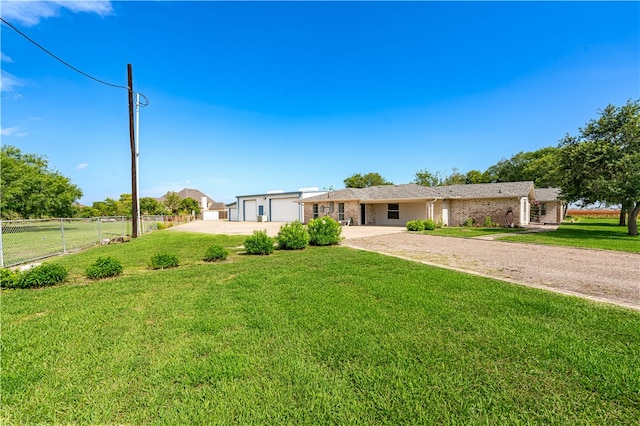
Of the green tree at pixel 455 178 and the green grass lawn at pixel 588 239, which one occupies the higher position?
the green tree at pixel 455 178

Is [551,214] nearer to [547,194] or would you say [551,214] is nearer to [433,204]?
[547,194]

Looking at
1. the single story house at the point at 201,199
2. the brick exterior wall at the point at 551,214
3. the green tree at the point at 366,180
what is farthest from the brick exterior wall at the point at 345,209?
the single story house at the point at 201,199

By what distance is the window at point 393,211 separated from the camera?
77.9ft

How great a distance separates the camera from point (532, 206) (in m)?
25.7

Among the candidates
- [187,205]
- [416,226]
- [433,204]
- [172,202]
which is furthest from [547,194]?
[172,202]

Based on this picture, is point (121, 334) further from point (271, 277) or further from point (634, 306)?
point (634, 306)

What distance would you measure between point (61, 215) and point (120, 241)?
15.1 m

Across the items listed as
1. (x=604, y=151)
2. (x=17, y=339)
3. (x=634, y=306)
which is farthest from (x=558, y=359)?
(x=604, y=151)

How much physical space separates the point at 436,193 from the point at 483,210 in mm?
3675

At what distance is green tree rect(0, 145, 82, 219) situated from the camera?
718 inches

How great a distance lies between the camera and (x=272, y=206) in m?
35.3

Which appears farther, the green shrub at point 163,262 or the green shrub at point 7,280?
the green shrub at point 163,262

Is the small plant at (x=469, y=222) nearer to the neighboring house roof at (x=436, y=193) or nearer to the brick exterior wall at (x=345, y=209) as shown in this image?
the neighboring house roof at (x=436, y=193)

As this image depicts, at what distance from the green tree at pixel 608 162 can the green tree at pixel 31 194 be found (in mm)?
32933
